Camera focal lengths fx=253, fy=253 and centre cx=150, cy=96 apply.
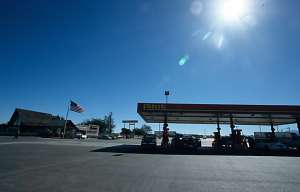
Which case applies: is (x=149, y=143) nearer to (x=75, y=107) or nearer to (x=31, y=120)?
(x=75, y=107)

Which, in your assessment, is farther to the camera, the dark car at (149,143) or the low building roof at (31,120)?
the low building roof at (31,120)

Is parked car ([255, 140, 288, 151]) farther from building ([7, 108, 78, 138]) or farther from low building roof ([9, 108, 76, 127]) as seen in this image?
low building roof ([9, 108, 76, 127])

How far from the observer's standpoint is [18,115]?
75062 millimetres

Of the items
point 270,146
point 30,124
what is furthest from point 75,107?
point 270,146

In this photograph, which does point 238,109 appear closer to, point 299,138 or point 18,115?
point 299,138

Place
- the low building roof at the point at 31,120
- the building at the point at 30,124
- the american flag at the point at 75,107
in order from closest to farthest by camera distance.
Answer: the american flag at the point at 75,107
the building at the point at 30,124
the low building roof at the point at 31,120

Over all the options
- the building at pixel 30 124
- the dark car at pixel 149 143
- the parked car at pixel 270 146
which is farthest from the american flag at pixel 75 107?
the parked car at pixel 270 146

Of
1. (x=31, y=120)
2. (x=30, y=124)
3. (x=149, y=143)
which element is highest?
(x=31, y=120)

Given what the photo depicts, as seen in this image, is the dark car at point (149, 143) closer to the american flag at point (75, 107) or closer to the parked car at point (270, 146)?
the parked car at point (270, 146)

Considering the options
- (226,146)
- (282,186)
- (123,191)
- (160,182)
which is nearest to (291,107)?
(226,146)

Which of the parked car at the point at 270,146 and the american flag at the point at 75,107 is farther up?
the american flag at the point at 75,107

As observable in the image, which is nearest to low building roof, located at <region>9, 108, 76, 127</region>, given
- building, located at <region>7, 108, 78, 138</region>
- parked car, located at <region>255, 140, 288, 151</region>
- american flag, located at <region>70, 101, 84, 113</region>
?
building, located at <region>7, 108, 78, 138</region>

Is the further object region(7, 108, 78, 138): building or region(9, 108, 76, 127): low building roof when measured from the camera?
region(9, 108, 76, 127): low building roof

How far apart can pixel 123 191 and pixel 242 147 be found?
29.4m
